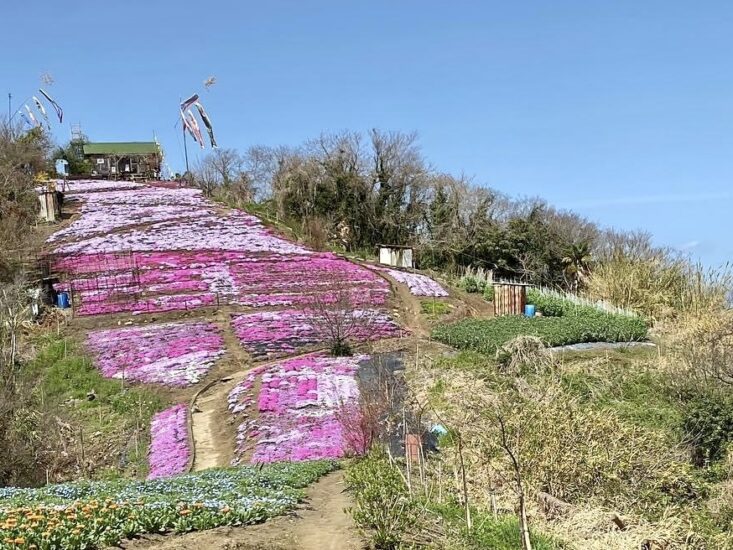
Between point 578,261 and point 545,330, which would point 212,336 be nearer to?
point 545,330

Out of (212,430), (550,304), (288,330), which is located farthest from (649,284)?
(212,430)

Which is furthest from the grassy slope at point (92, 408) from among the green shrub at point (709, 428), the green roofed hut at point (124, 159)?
the green roofed hut at point (124, 159)

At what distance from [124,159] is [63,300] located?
50.2 meters

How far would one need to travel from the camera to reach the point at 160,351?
25.5 m

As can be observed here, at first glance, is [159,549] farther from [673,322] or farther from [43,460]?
[673,322]

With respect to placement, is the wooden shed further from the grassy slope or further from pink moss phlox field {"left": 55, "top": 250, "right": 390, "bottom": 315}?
the grassy slope

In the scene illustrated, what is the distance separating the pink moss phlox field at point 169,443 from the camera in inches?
610

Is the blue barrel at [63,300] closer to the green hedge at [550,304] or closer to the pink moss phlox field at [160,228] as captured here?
the pink moss phlox field at [160,228]

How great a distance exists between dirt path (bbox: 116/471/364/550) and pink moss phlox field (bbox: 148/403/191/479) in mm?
6263

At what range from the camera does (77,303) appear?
31906mm

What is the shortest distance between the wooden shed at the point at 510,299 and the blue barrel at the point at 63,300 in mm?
18923

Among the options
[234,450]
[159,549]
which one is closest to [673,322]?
[234,450]

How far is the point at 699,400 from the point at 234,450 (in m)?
9.99

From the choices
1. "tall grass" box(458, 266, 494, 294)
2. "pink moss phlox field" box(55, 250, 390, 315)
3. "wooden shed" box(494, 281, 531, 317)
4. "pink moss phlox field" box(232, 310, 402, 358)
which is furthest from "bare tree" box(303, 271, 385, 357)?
"tall grass" box(458, 266, 494, 294)
